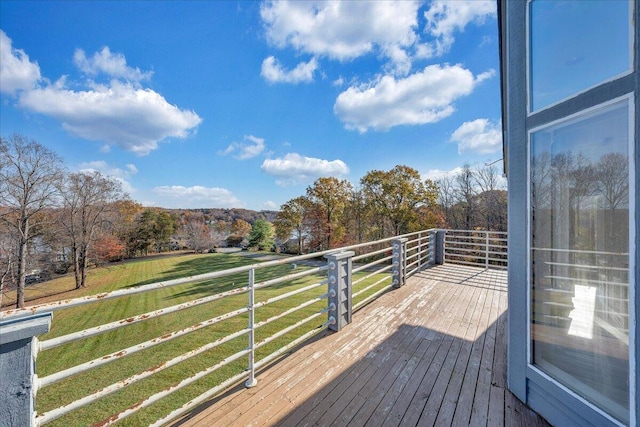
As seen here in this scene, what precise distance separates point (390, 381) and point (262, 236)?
31.9 meters

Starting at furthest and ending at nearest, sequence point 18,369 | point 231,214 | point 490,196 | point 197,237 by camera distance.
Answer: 1. point 231,214
2. point 197,237
3. point 490,196
4. point 18,369

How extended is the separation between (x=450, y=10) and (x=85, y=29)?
9.66 m

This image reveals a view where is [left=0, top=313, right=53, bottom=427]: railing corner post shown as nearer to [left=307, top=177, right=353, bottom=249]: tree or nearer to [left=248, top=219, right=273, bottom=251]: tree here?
[left=307, top=177, right=353, bottom=249]: tree

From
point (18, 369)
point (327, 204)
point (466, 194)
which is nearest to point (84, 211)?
point (327, 204)

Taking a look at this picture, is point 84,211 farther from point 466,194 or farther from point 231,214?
point 231,214

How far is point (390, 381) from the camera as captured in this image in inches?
84.7

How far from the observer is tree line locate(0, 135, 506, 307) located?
43.1 feet

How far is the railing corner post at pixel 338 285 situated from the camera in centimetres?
299

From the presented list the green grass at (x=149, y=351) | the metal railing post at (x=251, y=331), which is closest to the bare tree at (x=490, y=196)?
the green grass at (x=149, y=351)

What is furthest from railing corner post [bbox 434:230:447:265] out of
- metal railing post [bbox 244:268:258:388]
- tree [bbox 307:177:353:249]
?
tree [bbox 307:177:353:249]

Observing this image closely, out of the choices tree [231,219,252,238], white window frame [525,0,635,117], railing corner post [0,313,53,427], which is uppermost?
white window frame [525,0,635,117]

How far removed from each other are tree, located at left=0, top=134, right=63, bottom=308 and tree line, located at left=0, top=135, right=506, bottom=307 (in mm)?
36

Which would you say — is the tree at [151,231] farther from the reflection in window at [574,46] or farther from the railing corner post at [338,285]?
the reflection in window at [574,46]

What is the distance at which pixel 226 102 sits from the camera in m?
10.7
